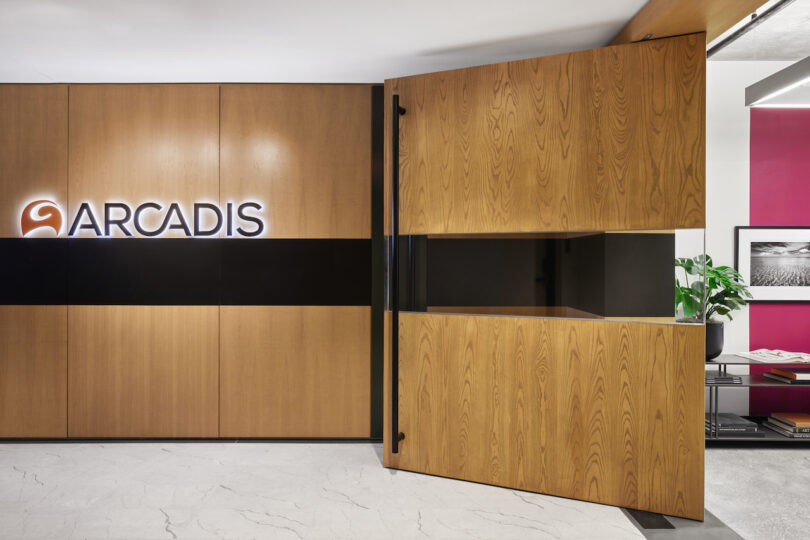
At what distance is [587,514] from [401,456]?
1.22m

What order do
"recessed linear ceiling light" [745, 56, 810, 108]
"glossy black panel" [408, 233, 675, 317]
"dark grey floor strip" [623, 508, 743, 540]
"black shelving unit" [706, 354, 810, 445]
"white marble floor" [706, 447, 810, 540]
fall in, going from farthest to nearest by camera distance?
1. "black shelving unit" [706, 354, 810, 445]
2. "recessed linear ceiling light" [745, 56, 810, 108]
3. "glossy black panel" [408, 233, 675, 317]
4. "white marble floor" [706, 447, 810, 540]
5. "dark grey floor strip" [623, 508, 743, 540]

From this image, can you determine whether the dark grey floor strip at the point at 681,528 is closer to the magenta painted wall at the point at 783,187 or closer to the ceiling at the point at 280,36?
the magenta painted wall at the point at 783,187

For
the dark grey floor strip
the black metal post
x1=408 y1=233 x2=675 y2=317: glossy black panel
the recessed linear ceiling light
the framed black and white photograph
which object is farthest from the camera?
the framed black and white photograph

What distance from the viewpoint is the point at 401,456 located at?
330 cm

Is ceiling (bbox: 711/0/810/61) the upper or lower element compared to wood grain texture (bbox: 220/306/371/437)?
upper

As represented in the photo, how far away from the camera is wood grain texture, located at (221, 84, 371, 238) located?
12.5 feet

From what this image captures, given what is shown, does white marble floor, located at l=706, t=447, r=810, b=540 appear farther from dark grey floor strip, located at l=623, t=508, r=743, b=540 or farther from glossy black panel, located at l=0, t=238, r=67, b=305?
glossy black panel, located at l=0, t=238, r=67, b=305

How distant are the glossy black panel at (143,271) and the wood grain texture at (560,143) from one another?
1.72 m

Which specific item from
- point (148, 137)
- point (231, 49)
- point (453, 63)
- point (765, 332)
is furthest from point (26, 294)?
point (765, 332)

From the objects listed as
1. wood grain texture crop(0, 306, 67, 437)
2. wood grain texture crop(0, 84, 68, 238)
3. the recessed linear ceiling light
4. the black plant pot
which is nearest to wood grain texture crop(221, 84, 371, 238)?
wood grain texture crop(0, 84, 68, 238)

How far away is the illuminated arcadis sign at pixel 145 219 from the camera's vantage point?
3779 mm

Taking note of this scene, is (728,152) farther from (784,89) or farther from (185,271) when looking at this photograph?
(185,271)

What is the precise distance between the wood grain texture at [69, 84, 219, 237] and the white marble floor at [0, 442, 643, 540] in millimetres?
1753

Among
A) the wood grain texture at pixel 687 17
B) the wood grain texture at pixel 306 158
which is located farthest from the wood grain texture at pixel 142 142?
the wood grain texture at pixel 687 17
